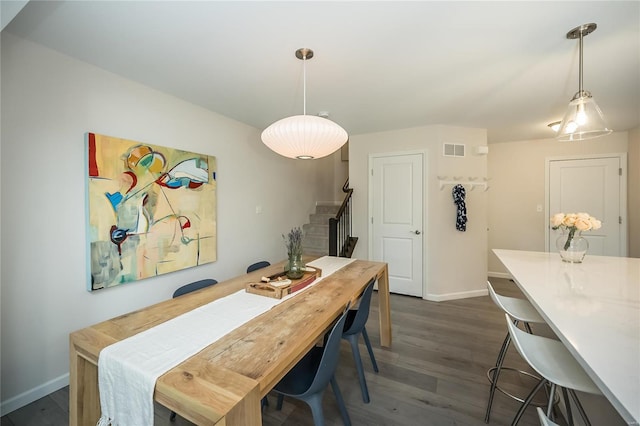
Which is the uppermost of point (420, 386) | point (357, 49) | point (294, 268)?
point (357, 49)

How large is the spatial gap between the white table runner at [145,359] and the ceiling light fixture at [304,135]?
3.68 feet

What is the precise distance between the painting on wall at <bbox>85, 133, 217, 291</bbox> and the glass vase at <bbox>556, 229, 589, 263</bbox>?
326cm

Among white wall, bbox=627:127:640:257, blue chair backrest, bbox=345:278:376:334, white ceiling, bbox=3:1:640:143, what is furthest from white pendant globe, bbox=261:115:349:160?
white wall, bbox=627:127:640:257

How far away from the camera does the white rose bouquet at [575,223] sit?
1.88 meters

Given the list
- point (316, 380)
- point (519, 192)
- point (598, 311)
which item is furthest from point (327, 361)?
point (519, 192)

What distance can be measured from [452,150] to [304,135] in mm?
2733

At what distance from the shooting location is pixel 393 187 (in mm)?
3850

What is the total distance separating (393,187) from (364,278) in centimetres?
218

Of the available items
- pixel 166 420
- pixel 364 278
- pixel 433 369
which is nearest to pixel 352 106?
pixel 364 278

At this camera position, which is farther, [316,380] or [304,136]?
[304,136]

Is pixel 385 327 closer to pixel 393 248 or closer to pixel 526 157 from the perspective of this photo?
pixel 393 248

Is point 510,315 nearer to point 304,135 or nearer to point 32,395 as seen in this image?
point 304,135

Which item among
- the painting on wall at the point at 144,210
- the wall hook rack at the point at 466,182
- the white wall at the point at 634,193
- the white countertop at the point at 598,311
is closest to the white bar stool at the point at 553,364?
the white countertop at the point at 598,311

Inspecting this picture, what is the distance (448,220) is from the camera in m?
3.63
